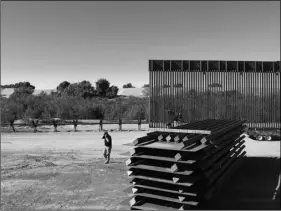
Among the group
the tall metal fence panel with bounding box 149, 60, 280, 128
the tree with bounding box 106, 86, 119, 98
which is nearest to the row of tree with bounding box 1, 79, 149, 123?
the tall metal fence panel with bounding box 149, 60, 280, 128

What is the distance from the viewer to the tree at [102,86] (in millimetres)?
51706

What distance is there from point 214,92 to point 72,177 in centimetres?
1225

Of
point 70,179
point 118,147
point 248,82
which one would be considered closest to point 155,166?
point 70,179

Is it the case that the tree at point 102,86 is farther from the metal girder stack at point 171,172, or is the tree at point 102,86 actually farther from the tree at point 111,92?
the metal girder stack at point 171,172

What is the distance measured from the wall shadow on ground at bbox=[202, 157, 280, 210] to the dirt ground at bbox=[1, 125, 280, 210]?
3 centimetres

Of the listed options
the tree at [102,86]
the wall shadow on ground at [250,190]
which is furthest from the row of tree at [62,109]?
the tree at [102,86]

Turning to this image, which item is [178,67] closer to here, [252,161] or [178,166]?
[252,161]

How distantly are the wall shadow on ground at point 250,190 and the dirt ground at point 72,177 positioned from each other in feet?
0.09

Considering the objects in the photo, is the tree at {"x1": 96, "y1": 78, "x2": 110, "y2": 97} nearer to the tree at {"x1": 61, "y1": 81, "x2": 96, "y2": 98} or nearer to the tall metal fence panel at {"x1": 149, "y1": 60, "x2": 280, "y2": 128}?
the tree at {"x1": 61, "y1": 81, "x2": 96, "y2": 98}

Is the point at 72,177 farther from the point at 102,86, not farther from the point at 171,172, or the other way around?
the point at 102,86

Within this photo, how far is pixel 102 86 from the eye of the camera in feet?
174

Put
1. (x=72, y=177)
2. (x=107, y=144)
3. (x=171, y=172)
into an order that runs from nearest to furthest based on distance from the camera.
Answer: (x=171, y=172), (x=72, y=177), (x=107, y=144)

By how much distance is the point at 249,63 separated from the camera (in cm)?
1838

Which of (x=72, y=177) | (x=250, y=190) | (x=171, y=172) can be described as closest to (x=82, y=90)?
(x=72, y=177)
